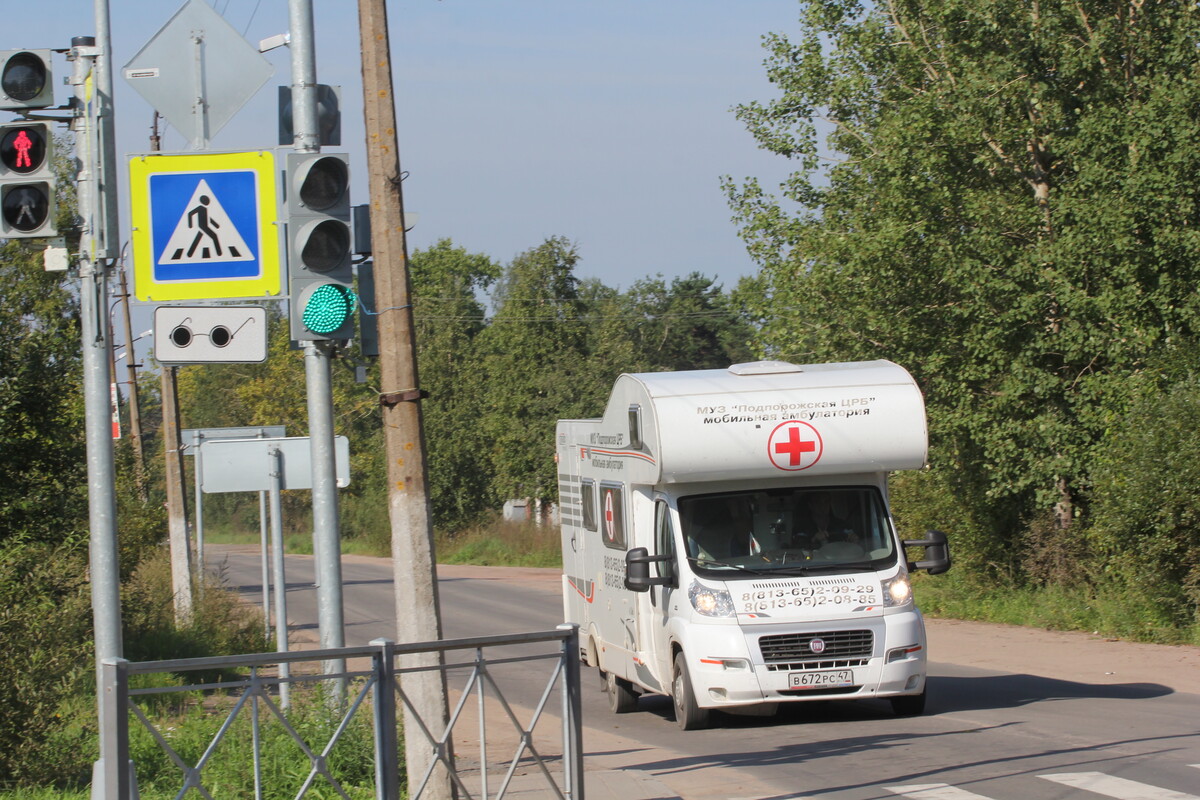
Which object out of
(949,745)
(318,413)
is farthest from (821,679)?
(318,413)

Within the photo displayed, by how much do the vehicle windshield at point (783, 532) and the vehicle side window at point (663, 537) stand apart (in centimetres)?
22

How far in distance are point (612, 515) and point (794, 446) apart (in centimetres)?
272

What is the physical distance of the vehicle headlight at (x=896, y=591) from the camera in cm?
1155

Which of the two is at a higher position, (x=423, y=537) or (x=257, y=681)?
(x=423, y=537)

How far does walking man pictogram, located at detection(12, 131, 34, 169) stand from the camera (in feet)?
25.9

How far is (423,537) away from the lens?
25.6ft

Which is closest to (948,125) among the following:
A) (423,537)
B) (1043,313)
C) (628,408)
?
(1043,313)

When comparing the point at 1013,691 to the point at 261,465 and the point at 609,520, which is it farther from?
the point at 261,465

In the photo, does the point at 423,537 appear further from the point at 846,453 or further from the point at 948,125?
the point at 948,125

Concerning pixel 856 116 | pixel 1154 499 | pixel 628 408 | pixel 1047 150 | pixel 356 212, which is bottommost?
pixel 1154 499

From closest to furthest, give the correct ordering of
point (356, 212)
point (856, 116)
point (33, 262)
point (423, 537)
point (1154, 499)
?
point (423, 537) → point (356, 212) → point (1154, 499) → point (33, 262) → point (856, 116)

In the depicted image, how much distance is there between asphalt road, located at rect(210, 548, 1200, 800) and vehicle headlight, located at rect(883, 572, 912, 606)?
1.10m

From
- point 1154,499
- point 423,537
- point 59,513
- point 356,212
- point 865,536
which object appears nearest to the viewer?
point 423,537

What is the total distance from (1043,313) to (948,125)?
3.52 m
